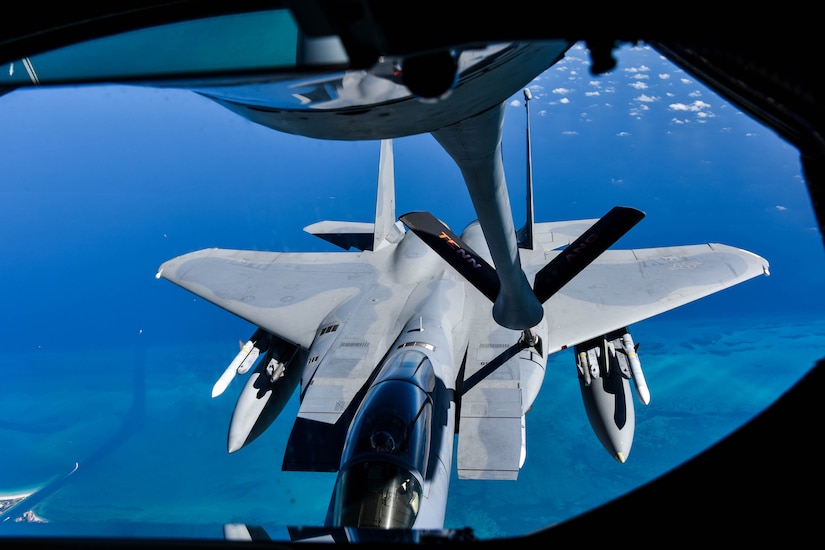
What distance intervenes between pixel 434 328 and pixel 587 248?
2407 millimetres

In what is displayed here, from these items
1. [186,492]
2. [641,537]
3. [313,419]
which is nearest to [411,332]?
[313,419]

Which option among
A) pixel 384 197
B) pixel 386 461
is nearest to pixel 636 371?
pixel 386 461

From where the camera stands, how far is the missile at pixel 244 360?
7734 mm

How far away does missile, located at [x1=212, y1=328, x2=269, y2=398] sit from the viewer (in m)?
7.73

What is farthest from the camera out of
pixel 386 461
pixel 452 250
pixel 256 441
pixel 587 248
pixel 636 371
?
pixel 256 441

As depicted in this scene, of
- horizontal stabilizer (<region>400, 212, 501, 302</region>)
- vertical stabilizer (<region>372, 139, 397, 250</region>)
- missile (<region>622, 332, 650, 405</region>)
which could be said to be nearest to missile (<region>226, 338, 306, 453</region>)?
vertical stabilizer (<region>372, 139, 397, 250</region>)

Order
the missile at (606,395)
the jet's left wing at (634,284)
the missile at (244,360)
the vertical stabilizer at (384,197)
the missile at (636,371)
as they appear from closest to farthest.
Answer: the missile at (636,371) → the missile at (606,395) → the jet's left wing at (634,284) → the missile at (244,360) → the vertical stabilizer at (384,197)

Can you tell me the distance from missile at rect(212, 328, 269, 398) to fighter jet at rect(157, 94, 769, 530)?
0.11 feet

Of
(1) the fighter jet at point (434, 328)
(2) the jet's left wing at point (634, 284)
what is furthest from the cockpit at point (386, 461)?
(2) the jet's left wing at point (634, 284)

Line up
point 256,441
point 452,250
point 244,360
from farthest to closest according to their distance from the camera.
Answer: point 256,441
point 244,360
point 452,250

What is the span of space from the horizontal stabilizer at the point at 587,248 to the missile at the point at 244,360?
519 cm

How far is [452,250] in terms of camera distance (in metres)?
4.75

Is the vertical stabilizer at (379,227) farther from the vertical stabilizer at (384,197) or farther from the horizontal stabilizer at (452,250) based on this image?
the horizontal stabilizer at (452,250)

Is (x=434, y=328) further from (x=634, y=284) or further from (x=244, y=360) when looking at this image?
(x=634, y=284)
